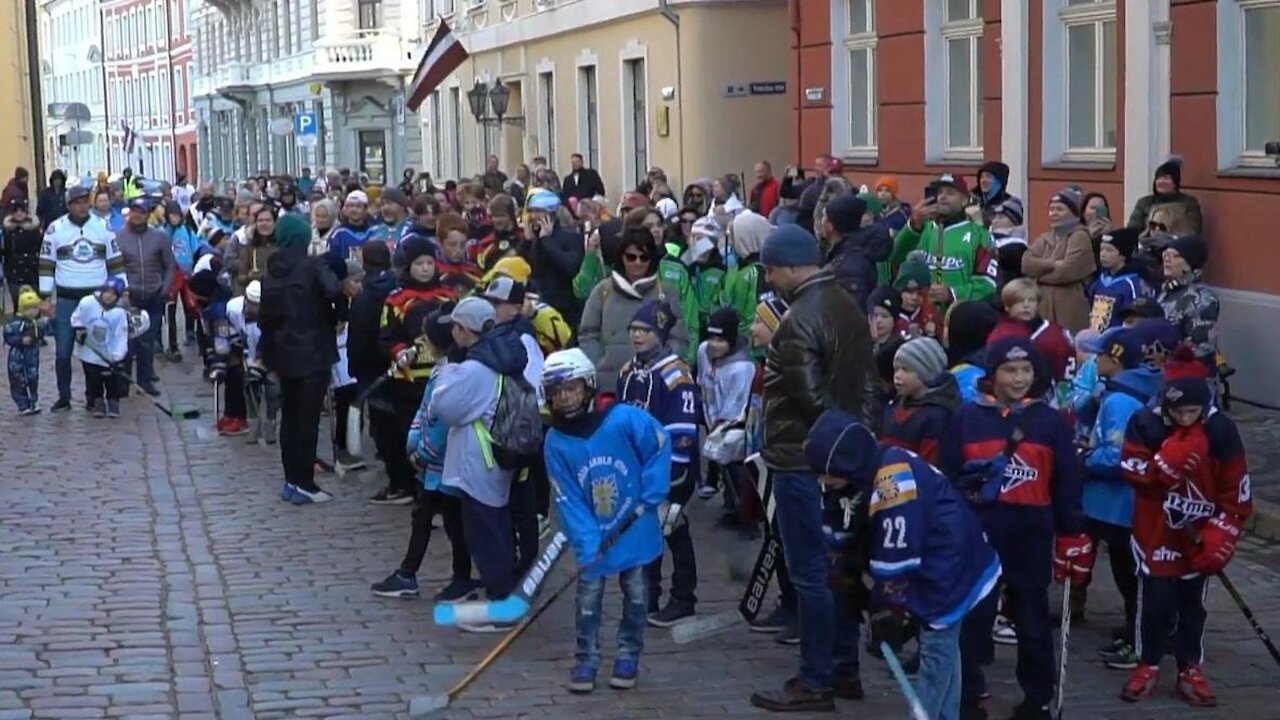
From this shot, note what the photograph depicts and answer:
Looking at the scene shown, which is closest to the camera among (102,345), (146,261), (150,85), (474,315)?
(474,315)

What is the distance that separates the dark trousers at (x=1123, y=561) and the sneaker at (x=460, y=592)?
3.10m

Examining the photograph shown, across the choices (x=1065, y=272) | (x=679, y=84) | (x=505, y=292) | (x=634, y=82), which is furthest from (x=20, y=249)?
(x=505, y=292)

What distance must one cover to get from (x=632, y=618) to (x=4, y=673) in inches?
109

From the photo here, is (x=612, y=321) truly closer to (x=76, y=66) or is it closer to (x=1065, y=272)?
(x=1065, y=272)

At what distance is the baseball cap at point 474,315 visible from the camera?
993cm

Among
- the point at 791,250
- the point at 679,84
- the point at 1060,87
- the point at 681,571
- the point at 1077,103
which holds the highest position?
the point at 679,84

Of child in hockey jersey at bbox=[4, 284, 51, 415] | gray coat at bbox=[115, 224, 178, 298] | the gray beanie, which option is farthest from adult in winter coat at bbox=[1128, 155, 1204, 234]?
child in hockey jersey at bbox=[4, 284, 51, 415]

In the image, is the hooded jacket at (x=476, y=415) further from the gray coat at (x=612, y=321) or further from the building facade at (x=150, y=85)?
the building facade at (x=150, y=85)

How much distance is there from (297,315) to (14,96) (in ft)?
109

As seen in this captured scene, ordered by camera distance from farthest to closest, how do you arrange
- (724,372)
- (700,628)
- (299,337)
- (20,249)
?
(20,249) → (299,337) → (724,372) → (700,628)

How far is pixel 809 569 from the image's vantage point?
821 cm

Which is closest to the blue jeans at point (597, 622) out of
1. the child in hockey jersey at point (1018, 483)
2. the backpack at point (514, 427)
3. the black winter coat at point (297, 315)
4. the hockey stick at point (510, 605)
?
the hockey stick at point (510, 605)

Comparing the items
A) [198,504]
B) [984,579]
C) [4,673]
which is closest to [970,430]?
[984,579]

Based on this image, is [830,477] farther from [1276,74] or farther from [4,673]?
[1276,74]
